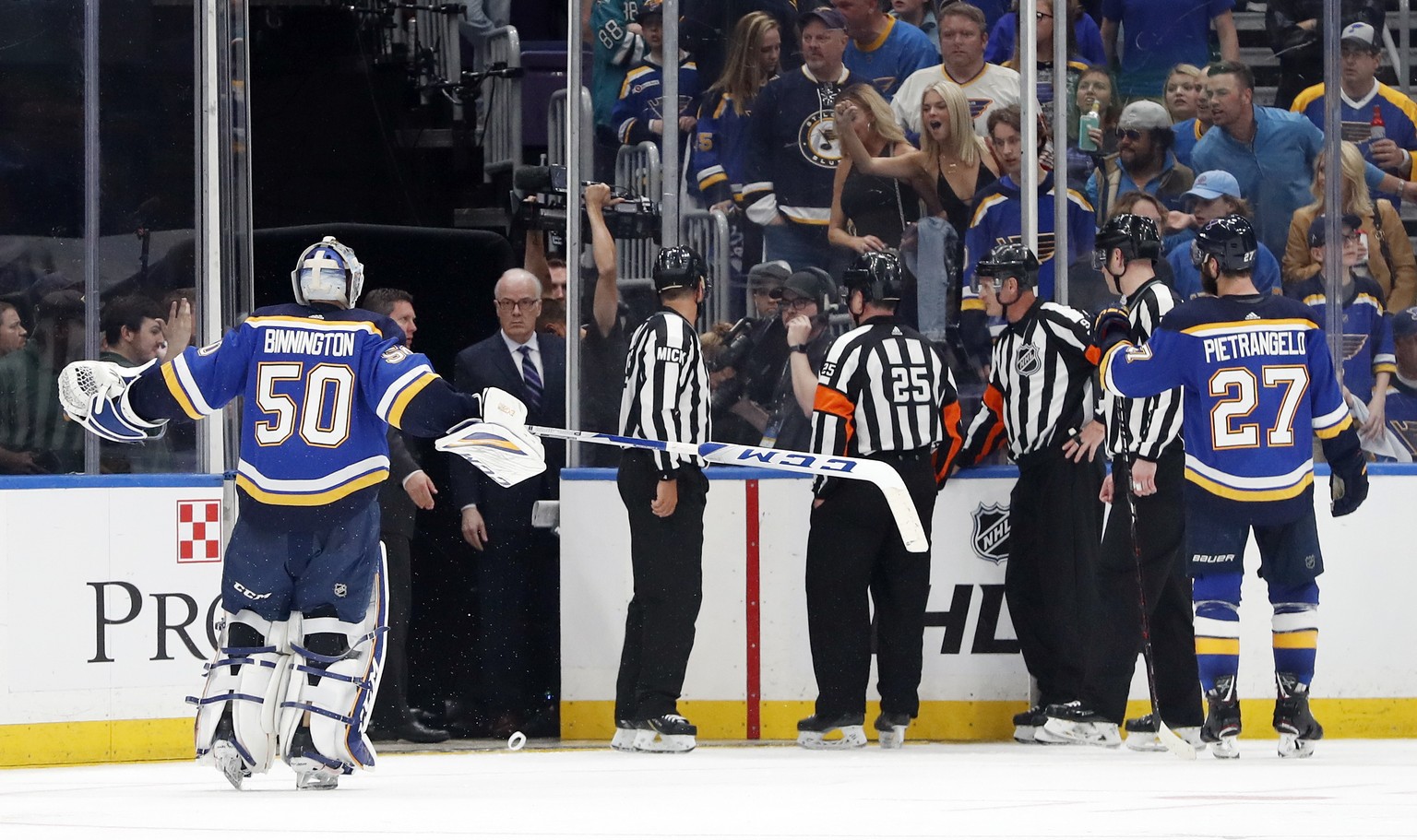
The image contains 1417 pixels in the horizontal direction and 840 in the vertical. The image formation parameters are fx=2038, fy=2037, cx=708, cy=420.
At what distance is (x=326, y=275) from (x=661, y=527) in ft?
5.71

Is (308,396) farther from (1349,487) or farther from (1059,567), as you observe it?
(1349,487)

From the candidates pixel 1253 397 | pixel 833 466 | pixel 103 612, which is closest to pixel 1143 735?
pixel 1253 397

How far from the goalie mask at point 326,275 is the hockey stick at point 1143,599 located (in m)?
2.56

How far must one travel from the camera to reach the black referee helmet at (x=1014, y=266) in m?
6.75

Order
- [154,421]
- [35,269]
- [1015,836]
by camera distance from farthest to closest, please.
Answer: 1. [35,269]
2. [154,421]
3. [1015,836]

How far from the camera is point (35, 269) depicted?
21.5ft

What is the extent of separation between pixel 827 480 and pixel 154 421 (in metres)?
2.23

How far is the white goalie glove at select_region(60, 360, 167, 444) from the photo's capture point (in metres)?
5.25

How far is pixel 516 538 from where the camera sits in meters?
7.18

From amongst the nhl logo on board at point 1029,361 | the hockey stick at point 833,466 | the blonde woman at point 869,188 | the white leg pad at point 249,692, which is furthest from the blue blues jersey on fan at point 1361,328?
the white leg pad at point 249,692

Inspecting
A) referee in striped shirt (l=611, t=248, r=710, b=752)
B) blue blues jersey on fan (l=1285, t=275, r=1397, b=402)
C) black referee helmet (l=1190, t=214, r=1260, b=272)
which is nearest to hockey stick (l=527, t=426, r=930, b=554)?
referee in striped shirt (l=611, t=248, r=710, b=752)

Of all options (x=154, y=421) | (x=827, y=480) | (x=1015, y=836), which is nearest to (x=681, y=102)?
(x=827, y=480)

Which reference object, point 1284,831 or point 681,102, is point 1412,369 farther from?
point 1284,831

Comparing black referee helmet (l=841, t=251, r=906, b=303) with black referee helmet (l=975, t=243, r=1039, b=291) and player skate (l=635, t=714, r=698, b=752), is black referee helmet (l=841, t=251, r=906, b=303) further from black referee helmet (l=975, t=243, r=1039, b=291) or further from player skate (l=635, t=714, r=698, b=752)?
player skate (l=635, t=714, r=698, b=752)
